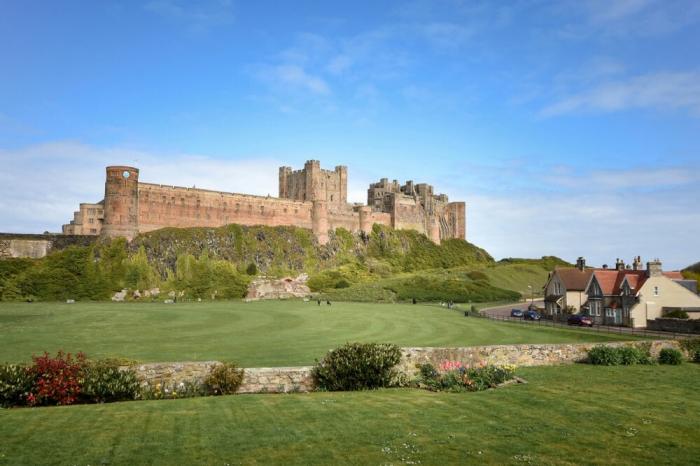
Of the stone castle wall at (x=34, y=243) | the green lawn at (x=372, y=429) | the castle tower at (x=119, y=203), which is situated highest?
the castle tower at (x=119, y=203)

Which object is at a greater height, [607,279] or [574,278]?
[574,278]

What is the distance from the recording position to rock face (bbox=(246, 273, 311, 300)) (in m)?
90.4

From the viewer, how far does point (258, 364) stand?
3061 centimetres

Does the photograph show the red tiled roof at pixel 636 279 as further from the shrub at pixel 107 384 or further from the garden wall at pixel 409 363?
the shrub at pixel 107 384

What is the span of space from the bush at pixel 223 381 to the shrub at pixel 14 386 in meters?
4.90

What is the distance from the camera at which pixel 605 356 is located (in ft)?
84.5

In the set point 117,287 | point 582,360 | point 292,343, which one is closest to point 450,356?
point 582,360

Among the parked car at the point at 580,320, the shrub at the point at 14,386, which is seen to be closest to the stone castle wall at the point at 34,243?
the parked car at the point at 580,320

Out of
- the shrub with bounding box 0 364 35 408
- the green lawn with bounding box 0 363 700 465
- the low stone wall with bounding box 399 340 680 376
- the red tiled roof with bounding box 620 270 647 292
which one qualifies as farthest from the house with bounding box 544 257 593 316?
the shrub with bounding box 0 364 35 408

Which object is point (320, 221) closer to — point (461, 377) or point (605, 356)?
point (605, 356)

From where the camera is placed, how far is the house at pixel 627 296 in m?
51.3

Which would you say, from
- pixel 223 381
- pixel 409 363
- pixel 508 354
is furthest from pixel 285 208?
pixel 223 381

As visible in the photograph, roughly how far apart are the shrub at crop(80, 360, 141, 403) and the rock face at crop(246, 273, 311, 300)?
235 feet

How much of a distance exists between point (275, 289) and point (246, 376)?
7368 cm
